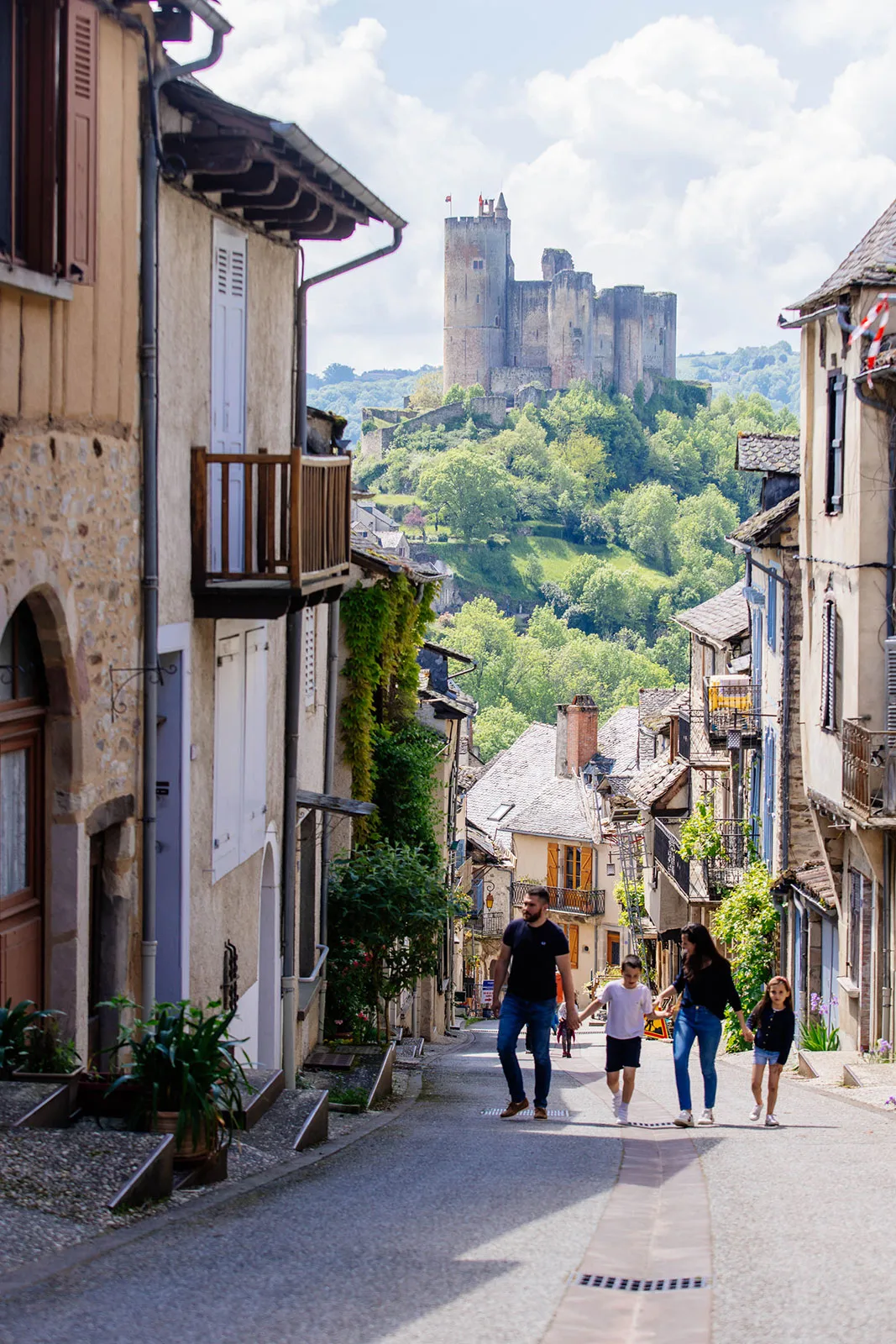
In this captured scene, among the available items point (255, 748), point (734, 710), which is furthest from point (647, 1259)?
point (734, 710)

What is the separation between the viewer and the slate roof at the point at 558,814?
5197 cm

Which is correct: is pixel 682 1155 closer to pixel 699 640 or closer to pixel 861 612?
pixel 861 612

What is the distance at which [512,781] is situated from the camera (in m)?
56.8

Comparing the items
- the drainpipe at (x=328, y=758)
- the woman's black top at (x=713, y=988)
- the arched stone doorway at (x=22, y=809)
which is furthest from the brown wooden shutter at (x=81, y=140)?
the drainpipe at (x=328, y=758)

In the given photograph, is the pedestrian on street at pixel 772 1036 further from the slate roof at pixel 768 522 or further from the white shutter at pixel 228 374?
the slate roof at pixel 768 522

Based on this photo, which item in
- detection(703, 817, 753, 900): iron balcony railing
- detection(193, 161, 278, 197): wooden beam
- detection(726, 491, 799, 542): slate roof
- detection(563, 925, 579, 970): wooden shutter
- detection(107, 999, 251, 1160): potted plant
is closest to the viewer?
Result: detection(107, 999, 251, 1160): potted plant

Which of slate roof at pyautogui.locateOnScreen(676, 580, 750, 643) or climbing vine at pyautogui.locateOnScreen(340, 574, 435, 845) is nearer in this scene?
climbing vine at pyautogui.locateOnScreen(340, 574, 435, 845)

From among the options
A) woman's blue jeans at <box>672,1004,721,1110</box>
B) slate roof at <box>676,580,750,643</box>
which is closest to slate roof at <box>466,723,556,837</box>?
slate roof at <box>676,580,750,643</box>

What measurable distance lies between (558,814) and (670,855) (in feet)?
64.4

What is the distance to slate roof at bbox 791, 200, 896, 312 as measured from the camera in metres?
16.6

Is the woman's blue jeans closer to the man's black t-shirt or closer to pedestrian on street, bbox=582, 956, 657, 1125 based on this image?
pedestrian on street, bbox=582, 956, 657, 1125

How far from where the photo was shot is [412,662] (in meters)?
19.9

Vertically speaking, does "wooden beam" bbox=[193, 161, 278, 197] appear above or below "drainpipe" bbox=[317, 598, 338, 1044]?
above

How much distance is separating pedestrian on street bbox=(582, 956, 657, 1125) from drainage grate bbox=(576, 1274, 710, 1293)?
5092mm
